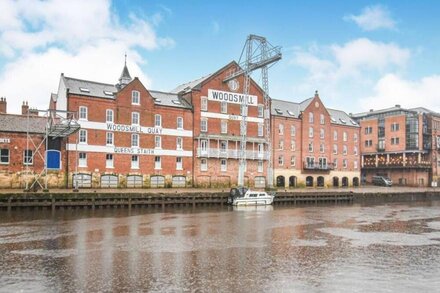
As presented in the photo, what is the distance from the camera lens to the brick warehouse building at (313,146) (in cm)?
6512

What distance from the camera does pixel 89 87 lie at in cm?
5131

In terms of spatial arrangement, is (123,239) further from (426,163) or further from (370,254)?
(426,163)

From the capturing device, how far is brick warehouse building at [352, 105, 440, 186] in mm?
81750

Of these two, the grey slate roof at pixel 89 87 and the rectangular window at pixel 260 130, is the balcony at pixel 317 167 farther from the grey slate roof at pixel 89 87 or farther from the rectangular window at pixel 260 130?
the grey slate roof at pixel 89 87

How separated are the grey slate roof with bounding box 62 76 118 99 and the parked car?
51.5 meters

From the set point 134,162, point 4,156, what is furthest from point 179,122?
point 4,156

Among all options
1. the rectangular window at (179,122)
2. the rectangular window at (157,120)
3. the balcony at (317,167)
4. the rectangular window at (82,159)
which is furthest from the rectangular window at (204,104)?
the balcony at (317,167)

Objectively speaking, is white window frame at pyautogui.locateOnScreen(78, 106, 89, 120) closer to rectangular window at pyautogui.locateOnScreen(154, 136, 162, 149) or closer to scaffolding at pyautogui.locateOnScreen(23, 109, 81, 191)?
scaffolding at pyautogui.locateOnScreen(23, 109, 81, 191)

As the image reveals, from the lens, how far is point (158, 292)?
14.0 meters

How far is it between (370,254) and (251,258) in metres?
5.80

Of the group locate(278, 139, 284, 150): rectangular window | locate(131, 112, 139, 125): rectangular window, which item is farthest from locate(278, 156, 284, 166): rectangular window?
locate(131, 112, 139, 125): rectangular window

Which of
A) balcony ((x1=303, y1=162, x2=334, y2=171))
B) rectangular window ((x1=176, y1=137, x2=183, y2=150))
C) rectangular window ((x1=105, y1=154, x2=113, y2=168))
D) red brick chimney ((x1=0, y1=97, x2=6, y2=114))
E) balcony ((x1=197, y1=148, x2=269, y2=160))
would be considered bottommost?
balcony ((x1=303, y1=162, x2=334, y2=171))

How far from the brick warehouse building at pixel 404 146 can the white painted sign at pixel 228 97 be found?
36432 mm

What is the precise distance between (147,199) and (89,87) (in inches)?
A: 644
